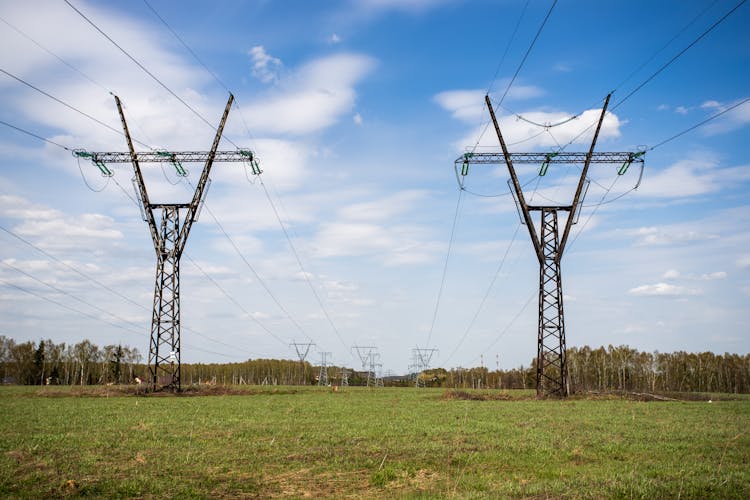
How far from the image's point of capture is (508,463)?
13828 millimetres

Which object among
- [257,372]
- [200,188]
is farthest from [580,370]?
[200,188]

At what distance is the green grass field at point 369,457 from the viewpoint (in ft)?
35.8

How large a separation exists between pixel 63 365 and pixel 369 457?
5679 inches

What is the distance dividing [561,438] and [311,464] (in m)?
8.84

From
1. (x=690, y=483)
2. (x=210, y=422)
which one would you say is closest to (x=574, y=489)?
(x=690, y=483)

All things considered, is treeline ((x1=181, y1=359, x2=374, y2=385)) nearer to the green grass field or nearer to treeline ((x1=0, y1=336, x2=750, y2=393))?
treeline ((x1=0, y1=336, x2=750, y2=393))

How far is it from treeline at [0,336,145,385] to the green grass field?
109571 mm

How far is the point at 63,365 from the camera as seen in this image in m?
135

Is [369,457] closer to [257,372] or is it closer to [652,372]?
[652,372]

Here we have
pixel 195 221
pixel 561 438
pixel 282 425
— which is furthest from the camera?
pixel 195 221

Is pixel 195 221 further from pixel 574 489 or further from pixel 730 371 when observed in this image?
pixel 730 371

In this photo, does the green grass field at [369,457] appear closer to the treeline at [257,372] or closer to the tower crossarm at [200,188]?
the tower crossarm at [200,188]

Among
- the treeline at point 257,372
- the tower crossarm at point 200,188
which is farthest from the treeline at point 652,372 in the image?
the tower crossarm at point 200,188

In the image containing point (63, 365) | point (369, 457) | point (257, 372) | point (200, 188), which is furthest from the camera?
point (257, 372)
